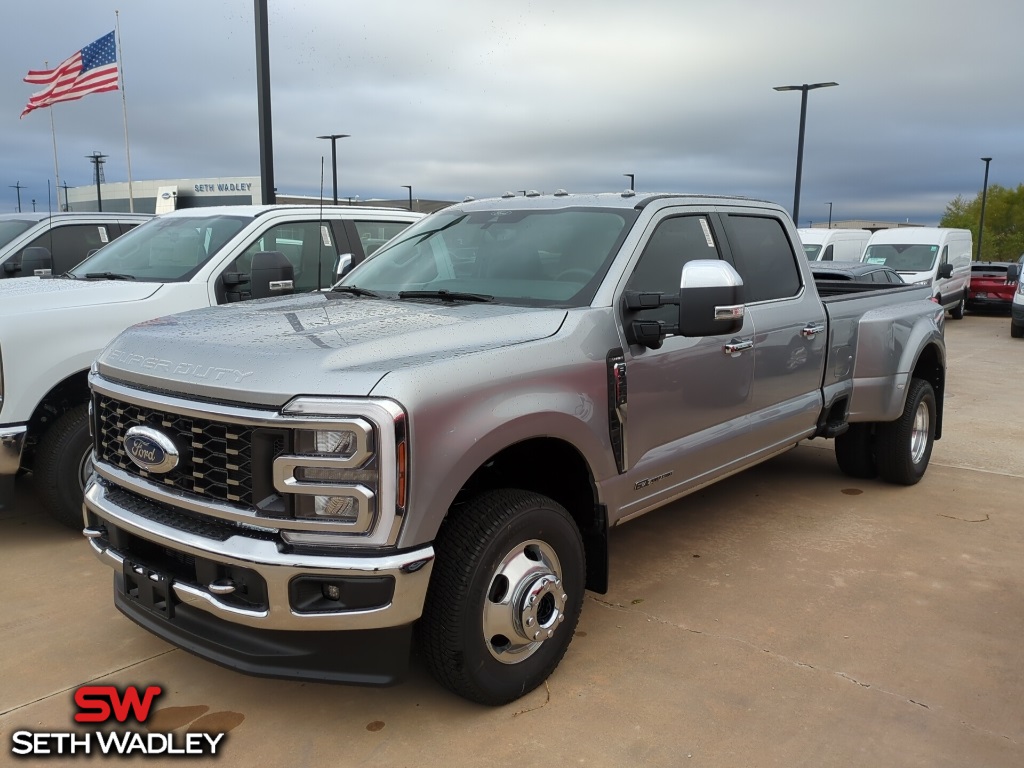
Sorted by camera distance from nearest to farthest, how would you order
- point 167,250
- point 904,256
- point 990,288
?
point 167,250 → point 904,256 → point 990,288

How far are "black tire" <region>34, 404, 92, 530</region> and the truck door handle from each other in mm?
3470

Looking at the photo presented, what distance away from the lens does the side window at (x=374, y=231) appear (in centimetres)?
670

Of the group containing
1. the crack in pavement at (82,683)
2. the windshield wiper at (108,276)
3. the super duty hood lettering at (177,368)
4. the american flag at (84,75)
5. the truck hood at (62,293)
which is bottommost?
the crack in pavement at (82,683)

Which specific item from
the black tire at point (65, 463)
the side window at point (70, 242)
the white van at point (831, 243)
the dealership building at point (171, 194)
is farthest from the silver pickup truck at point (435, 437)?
the dealership building at point (171, 194)

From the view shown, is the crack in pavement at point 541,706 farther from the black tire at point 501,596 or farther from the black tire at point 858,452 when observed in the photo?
the black tire at point 858,452

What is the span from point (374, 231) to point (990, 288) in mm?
21058

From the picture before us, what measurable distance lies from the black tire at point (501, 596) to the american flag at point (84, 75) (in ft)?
45.5

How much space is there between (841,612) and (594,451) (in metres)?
1.57

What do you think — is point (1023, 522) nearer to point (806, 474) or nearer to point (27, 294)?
point (806, 474)

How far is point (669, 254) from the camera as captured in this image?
160 inches

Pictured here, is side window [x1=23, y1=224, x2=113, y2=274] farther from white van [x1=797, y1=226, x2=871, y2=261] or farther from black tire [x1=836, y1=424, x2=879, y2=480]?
white van [x1=797, y1=226, x2=871, y2=261]

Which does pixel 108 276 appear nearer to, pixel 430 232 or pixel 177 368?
pixel 430 232

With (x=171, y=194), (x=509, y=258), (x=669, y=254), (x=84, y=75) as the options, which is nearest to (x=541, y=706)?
(x=509, y=258)

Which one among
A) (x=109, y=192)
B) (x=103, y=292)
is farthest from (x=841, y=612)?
(x=109, y=192)
